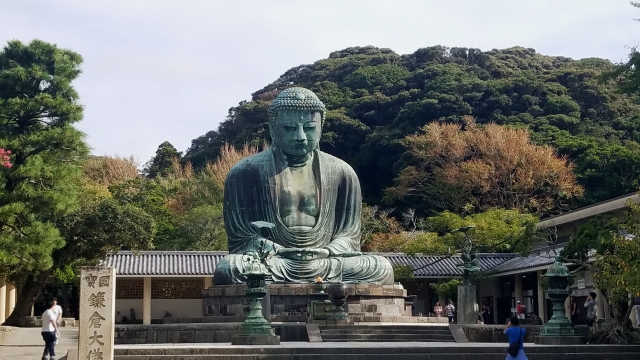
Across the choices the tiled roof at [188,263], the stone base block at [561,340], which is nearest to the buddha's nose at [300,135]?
the stone base block at [561,340]

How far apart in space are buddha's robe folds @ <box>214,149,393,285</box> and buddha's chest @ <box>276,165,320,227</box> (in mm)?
146

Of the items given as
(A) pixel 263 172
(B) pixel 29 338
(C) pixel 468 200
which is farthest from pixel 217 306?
(C) pixel 468 200

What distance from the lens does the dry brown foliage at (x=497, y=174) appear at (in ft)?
136

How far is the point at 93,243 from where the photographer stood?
27.9 metres

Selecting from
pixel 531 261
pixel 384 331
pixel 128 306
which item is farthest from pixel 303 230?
pixel 128 306

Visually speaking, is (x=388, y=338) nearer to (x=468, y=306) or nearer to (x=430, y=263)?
(x=468, y=306)

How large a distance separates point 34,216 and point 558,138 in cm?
3183

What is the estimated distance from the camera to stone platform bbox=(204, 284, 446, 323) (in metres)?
20.2

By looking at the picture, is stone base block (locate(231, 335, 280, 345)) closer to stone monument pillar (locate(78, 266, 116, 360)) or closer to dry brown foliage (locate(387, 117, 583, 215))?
stone monument pillar (locate(78, 266, 116, 360))

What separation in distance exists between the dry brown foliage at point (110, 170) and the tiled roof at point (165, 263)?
1775 cm

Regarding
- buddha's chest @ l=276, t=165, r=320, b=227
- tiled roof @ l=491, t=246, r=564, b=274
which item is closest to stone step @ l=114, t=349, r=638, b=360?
buddha's chest @ l=276, t=165, r=320, b=227

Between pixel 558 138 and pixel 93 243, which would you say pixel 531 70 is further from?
pixel 93 243

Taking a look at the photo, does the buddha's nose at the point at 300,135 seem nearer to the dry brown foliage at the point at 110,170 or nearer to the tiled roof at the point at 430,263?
the tiled roof at the point at 430,263

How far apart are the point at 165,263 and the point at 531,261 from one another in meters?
13.9
